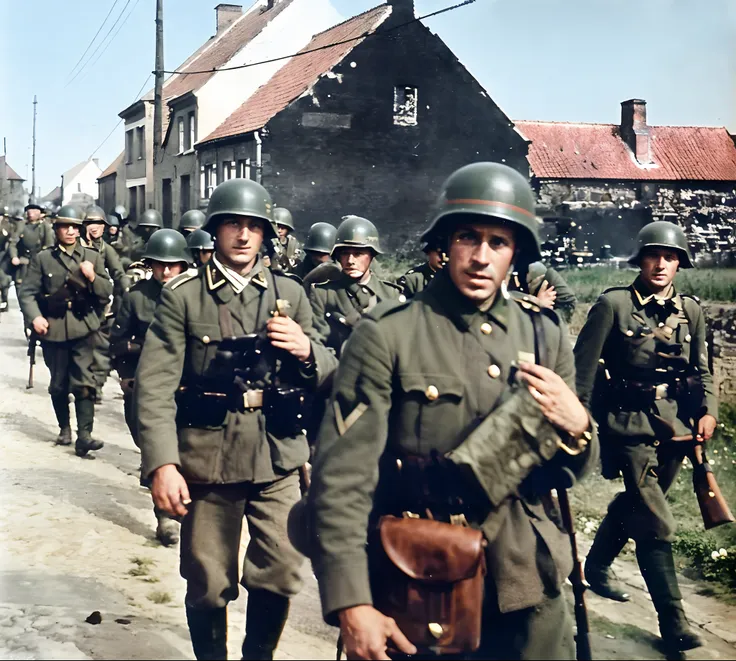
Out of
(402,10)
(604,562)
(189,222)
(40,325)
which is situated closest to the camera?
(604,562)

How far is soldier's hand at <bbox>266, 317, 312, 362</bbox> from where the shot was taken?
438cm

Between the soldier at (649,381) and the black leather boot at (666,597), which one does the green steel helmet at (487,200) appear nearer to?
the soldier at (649,381)

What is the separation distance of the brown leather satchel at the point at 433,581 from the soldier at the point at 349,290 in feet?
15.8

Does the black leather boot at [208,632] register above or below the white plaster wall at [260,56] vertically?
below

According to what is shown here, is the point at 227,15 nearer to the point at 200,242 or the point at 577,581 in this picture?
the point at 200,242

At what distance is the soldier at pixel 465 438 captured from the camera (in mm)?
2748

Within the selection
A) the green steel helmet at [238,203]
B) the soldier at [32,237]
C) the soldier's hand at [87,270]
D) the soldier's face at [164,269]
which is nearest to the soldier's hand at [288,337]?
the green steel helmet at [238,203]

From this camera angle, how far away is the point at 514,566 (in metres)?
2.97

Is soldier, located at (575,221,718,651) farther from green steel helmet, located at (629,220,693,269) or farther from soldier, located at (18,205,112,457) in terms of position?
soldier, located at (18,205,112,457)

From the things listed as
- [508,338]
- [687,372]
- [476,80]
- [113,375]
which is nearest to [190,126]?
[476,80]

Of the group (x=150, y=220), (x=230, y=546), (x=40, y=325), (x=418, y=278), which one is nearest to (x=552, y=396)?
(x=230, y=546)

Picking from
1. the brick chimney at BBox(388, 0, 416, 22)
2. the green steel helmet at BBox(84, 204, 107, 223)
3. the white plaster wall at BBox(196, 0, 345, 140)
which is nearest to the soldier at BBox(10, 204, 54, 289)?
the green steel helmet at BBox(84, 204, 107, 223)

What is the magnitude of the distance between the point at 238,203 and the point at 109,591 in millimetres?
2768

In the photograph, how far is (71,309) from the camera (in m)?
9.87
